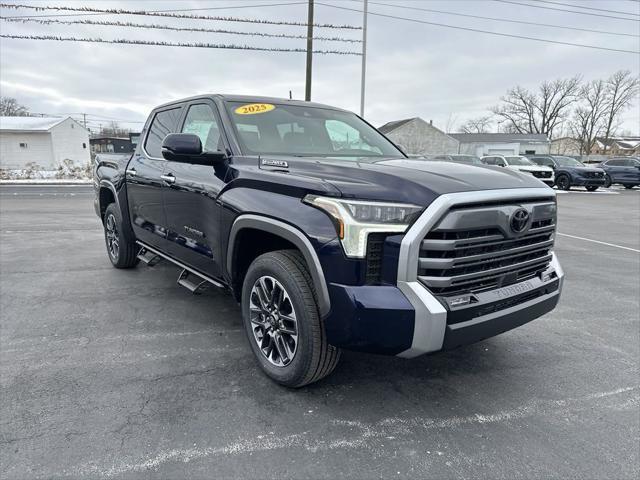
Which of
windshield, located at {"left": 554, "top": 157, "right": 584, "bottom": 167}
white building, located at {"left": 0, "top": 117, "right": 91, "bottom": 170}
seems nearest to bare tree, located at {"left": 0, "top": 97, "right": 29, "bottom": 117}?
white building, located at {"left": 0, "top": 117, "right": 91, "bottom": 170}

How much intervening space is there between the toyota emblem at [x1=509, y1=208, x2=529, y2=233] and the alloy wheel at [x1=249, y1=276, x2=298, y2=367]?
1.31m

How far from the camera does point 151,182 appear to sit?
407 cm

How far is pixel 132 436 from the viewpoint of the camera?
2.23 meters

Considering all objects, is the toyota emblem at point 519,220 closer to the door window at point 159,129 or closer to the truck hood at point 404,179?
the truck hood at point 404,179

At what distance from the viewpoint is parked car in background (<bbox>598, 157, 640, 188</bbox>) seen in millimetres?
23125

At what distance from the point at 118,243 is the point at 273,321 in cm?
337

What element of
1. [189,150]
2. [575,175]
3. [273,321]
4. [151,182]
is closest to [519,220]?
[273,321]

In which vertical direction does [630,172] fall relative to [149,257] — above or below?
below

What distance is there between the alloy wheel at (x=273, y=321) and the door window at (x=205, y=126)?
115cm

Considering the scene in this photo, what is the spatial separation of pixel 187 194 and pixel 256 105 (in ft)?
3.00

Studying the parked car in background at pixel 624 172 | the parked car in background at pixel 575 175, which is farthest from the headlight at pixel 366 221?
the parked car in background at pixel 624 172

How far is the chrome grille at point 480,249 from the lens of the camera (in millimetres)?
2123

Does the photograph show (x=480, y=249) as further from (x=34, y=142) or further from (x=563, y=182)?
(x=34, y=142)

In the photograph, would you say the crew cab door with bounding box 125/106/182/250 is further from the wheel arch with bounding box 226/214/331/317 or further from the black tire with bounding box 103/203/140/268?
the wheel arch with bounding box 226/214/331/317
